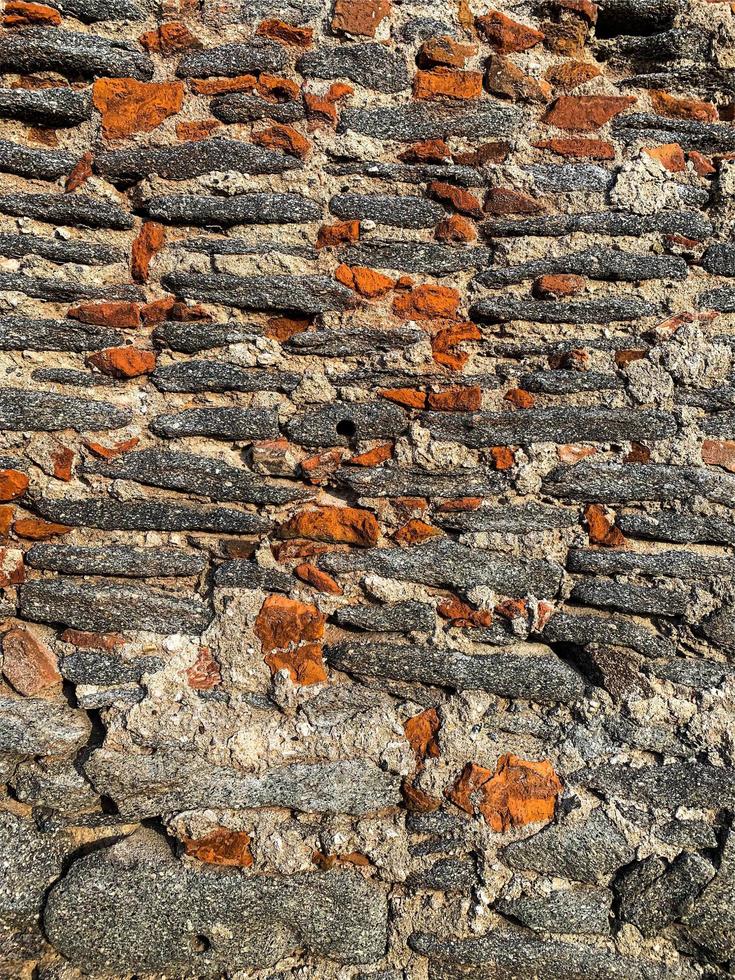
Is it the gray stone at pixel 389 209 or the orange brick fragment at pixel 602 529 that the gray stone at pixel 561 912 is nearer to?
the orange brick fragment at pixel 602 529

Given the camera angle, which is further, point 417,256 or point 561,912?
point 417,256

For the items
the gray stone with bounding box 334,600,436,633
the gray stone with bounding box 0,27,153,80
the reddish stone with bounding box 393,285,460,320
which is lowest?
the gray stone with bounding box 334,600,436,633

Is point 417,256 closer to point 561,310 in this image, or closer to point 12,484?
point 561,310

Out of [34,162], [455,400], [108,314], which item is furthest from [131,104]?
[455,400]

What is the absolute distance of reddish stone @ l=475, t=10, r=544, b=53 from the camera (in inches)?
79.2

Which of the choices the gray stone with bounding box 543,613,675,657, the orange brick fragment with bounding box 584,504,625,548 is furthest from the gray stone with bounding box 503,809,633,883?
the orange brick fragment with bounding box 584,504,625,548

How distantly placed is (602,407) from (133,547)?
49.0 inches

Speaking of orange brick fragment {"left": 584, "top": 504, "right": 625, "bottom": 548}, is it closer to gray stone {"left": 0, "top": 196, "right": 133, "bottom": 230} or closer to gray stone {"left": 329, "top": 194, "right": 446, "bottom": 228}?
gray stone {"left": 329, "top": 194, "right": 446, "bottom": 228}

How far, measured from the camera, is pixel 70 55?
6.31 feet

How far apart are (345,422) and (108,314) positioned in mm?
667

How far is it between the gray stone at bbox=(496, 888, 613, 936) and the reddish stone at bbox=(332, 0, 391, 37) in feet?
7.22

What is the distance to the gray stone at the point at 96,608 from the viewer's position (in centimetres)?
189

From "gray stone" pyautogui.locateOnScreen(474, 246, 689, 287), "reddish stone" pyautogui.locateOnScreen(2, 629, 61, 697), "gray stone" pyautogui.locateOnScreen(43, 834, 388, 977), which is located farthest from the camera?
"gray stone" pyautogui.locateOnScreen(474, 246, 689, 287)

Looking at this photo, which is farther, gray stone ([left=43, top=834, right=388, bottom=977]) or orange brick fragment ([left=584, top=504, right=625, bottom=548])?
orange brick fragment ([left=584, top=504, right=625, bottom=548])
